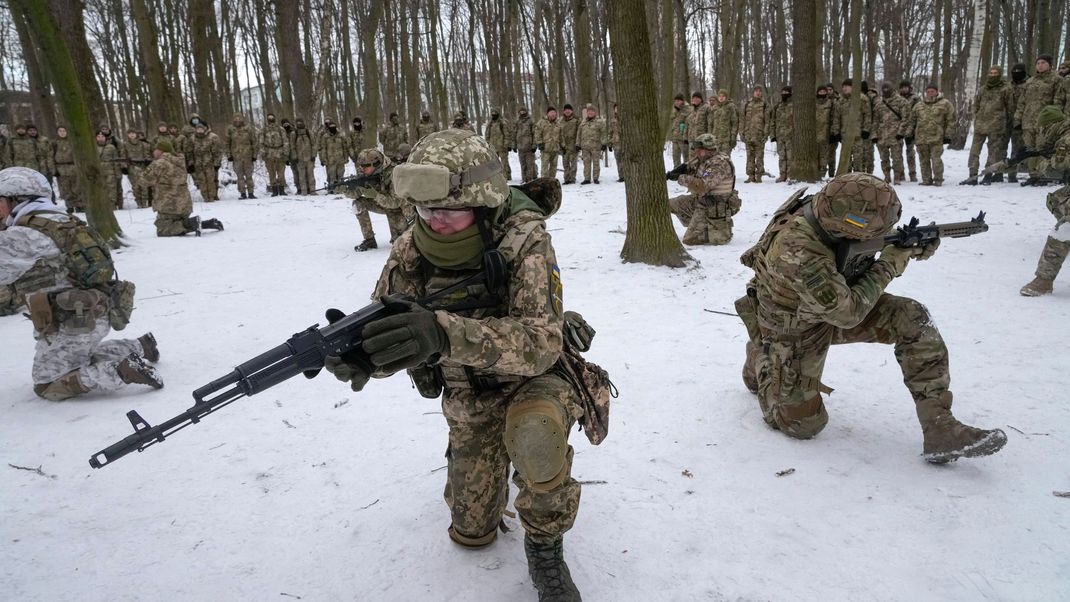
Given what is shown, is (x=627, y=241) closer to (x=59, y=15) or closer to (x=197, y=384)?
(x=197, y=384)

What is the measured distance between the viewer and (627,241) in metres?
6.90

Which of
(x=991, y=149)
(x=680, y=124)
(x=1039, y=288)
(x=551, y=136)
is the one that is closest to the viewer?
(x=1039, y=288)

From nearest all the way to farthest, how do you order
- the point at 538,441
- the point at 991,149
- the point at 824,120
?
the point at 538,441, the point at 991,149, the point at 824,120

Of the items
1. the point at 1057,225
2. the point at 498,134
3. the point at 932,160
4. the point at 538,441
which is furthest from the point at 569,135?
the point at 538,441

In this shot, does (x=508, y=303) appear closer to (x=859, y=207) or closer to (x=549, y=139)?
(x=859, y=207)

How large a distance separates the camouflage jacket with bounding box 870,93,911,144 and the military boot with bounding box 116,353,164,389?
12.1 m

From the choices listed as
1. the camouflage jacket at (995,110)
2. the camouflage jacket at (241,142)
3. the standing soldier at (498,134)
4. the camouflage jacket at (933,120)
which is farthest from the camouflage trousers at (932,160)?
the camouflage jacket at (241,142)

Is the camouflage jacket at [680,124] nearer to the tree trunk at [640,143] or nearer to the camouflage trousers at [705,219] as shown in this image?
the camouflage trousers at [705,219]

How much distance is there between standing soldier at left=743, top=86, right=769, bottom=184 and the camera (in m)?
13.2

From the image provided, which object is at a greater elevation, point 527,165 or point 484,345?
point 527,165

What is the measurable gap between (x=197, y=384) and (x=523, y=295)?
344 cm

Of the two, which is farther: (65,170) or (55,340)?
(65,170)

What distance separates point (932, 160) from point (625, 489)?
445 inches

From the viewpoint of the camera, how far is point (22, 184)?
4.09m
